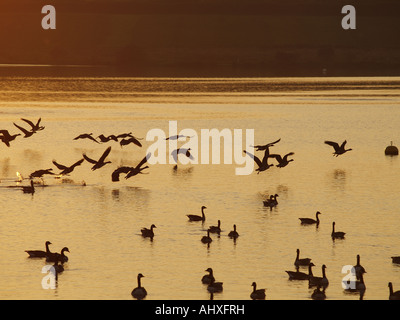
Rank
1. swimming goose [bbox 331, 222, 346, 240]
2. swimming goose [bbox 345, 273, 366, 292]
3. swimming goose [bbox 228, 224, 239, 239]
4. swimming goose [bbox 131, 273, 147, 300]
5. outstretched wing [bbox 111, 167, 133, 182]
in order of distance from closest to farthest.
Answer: swimming goose [bbox 131, 273, 147, 300]
swimming goose [bbox 345, 273, 366, 292]
swimming goose [bbox 228, 224, 239, 239]
swimming goose [bbox 331, 222, 346, 240]
outstretched wing [bbox 111, 167, 133, 182]

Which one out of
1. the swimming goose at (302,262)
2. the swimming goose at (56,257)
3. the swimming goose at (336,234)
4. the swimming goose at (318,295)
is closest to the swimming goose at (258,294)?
→ the swimming goose at (318,295)

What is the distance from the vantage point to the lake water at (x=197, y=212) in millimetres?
25172

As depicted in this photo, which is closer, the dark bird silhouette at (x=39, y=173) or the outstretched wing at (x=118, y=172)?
the dark bird silhouette at (x=39, y=173)

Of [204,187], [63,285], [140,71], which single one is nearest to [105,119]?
[204,187]

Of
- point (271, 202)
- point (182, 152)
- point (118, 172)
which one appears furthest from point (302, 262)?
point (182, 152)

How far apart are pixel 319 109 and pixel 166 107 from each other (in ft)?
42.5

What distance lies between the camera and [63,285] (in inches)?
967

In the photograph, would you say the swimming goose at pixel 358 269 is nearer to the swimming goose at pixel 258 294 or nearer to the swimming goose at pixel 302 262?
the swimming goose at pixel 302 262

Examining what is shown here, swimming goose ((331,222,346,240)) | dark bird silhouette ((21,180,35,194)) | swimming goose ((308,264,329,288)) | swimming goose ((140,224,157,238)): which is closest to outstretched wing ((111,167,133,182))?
dark bird silhouette ((21,180,35,194))

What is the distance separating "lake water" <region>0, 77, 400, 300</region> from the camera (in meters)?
25.2

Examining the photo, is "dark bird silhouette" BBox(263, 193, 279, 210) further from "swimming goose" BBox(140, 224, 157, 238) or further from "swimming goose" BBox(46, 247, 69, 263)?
"swimming goose" BBox(46, 247, 69, 263)

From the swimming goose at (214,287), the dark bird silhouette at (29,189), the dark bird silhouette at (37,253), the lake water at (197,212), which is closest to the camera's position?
the swimming goose at (214,287)

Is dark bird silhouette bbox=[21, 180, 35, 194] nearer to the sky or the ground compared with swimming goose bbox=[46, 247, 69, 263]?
nearer to the sky

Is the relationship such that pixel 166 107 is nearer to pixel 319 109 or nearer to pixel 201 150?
pixel 319 109
